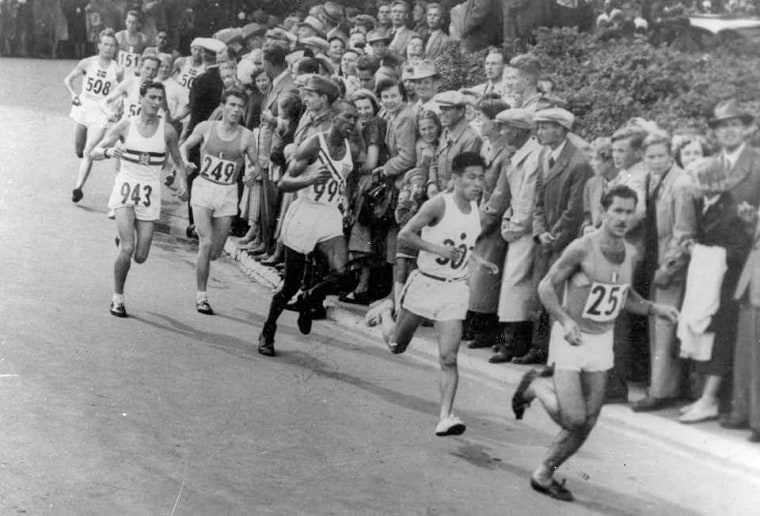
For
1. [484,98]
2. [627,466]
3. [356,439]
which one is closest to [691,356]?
[627,466]

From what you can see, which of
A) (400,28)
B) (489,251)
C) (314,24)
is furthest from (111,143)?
(314,24)

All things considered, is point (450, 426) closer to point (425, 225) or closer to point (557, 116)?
point (425, 225)

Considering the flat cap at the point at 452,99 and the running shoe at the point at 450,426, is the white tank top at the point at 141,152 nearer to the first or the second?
the flat cap at the point at 452,99

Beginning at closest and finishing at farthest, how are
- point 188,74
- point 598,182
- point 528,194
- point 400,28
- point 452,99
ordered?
point 598,182 → point 528,194 → point 452,99 → point 400,28 → point 188,74

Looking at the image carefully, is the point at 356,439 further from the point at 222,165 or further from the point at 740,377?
the point at 222,165

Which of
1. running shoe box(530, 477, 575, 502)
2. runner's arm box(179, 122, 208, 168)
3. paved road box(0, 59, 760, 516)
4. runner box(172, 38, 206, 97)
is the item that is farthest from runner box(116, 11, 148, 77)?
running shoe box(530, 477, 575, 502)

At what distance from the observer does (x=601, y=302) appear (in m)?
7.35

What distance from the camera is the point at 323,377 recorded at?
9.61 meters

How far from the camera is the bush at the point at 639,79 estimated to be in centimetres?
832

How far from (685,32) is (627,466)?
3626 millimetres

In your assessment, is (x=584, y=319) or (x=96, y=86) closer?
(x=584, y=319)

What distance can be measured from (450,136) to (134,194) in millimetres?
2732

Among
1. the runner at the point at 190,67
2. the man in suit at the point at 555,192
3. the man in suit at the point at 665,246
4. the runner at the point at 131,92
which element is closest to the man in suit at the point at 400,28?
the runner at the point at 190,67

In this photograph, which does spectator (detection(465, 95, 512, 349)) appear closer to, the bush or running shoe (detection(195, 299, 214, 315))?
the bush
